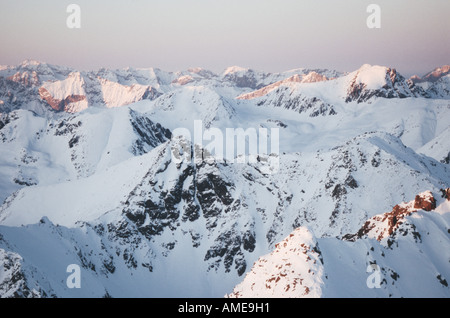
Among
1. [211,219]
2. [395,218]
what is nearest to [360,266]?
[395,218]

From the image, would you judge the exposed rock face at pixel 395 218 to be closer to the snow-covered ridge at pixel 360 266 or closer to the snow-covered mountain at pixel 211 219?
the snow-covered mountain at pixel 211 219

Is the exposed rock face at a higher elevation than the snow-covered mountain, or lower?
higher

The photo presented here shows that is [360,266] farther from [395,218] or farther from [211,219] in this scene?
[211,219]

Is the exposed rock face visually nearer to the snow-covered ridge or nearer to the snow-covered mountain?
the snow-covered mountain

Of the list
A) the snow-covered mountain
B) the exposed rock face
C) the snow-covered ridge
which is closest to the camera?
→ the snow-covered ridge

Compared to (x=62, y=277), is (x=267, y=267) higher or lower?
higher

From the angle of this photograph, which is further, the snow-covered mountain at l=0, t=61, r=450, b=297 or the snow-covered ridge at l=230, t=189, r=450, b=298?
the snow-covered mountain at l=0, t=61, r=450, b=297

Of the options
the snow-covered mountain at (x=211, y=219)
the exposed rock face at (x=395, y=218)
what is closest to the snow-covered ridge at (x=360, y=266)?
the snow-covered mountain at (x=211, y=219)

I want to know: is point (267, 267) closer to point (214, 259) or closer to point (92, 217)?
point (214, 259)

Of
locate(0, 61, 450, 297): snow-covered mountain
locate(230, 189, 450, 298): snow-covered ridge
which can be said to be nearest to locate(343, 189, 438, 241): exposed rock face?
locate(0, 61, 450, 297): snow-covered mountain

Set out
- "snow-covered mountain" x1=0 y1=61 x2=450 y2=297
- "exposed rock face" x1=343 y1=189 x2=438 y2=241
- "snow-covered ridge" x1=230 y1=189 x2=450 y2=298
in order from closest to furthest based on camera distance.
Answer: "snow-covered ridge" x1=230 y1=189 x2=450 y2=298 < "exposed rock face" x1=343 y1=189 x2=438 y2=241 < "snow-covered mountain" x1=0 y1=61 x2=450 y2=297
